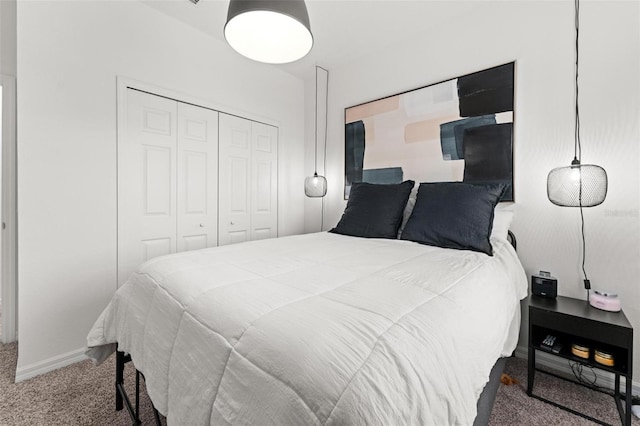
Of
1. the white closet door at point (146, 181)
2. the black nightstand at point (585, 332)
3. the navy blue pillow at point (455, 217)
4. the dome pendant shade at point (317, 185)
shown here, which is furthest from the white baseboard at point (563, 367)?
the white closet door at point (146, 181)

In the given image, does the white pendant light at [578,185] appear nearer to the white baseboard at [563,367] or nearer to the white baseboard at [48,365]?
the white baseboard at [563,367]

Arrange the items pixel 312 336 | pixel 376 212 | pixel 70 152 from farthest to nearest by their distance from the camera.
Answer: pixel 376 212
pixel 70 152
pixel 312 336

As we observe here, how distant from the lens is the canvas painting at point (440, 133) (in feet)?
7.37

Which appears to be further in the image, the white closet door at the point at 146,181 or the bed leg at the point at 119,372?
the white closet door at the point at 146,181

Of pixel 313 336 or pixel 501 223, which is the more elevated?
pixel 501 223

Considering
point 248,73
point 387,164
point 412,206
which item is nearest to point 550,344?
point 412,206

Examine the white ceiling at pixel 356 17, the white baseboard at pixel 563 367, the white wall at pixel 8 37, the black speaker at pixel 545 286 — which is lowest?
the white baseboard at pixel 563 367

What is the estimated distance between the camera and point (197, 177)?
9.04ft

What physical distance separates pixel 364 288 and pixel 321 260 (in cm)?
52

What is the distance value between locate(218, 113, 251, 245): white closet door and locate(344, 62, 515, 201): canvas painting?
3.70 ft

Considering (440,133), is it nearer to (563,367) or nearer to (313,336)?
(563,367)

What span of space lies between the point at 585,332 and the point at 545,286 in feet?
1.13

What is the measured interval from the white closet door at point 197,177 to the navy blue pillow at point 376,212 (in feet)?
4.13

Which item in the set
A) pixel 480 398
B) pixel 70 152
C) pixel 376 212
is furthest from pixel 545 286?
pixel 70 152
